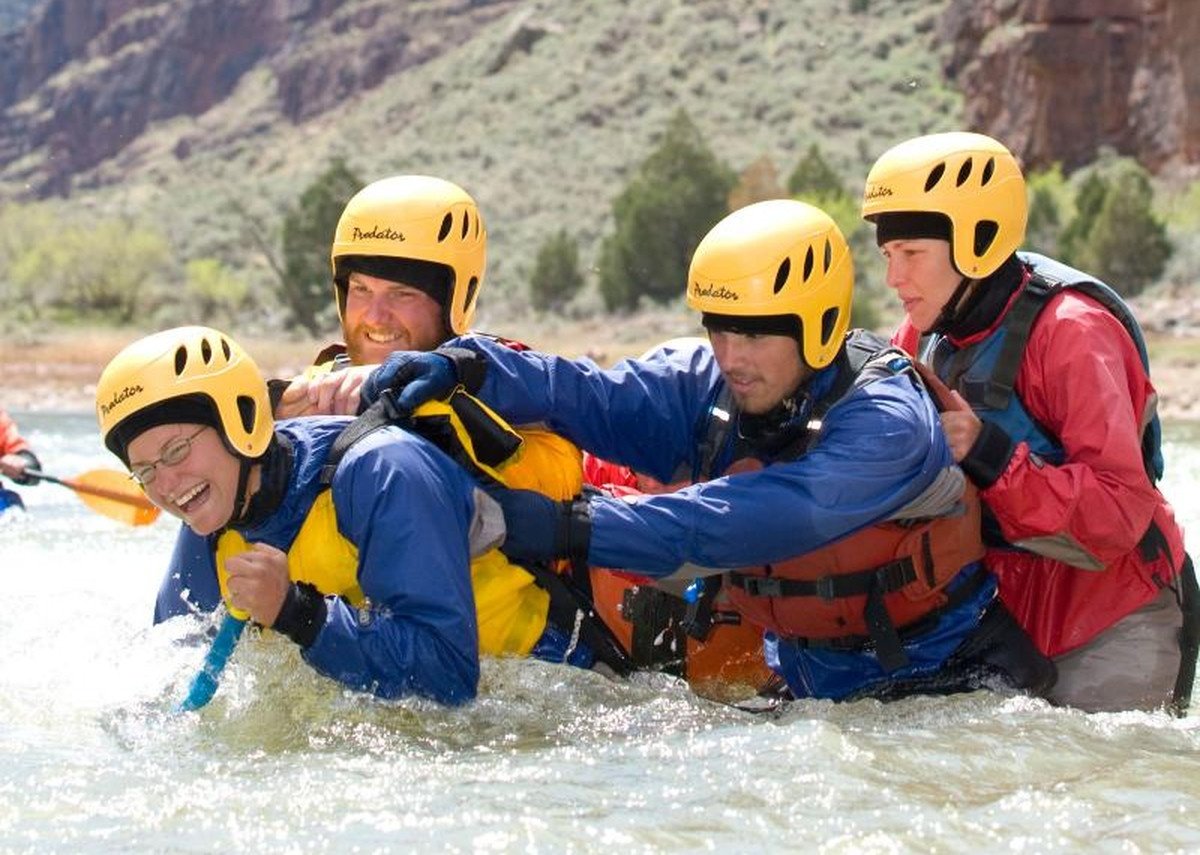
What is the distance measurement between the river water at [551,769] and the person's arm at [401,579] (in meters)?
→ 0.23

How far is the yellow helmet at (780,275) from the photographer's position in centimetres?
511

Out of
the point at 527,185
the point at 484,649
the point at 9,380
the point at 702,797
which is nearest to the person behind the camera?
the point at 702,797

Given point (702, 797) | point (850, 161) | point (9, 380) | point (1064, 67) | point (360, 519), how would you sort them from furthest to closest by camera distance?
point (850, 161) < point (1064, 67) < point (9, 380) < point (360, 519) < point (702, 797)

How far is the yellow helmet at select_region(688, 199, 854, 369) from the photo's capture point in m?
5.11

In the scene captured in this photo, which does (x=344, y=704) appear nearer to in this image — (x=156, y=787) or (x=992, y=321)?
(x=156, y=787)

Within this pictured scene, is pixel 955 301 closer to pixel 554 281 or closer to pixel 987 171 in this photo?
pixel 987 171

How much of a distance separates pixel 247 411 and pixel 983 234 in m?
2.28

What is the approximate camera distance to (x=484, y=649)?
528 centimetres

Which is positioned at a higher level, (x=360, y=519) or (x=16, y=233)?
(x=360, y=519)

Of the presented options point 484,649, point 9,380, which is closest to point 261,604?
point 484,649

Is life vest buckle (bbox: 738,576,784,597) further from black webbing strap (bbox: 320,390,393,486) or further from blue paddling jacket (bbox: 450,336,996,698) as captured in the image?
black webbing strap (bbox: 320,390,393,486)

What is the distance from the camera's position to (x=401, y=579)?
476 cm

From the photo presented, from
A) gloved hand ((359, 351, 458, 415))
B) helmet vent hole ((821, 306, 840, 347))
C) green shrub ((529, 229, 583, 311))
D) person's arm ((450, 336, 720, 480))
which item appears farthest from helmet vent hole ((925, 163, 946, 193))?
green shrub ((529, 229, 583, 311))

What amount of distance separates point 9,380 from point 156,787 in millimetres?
36411
